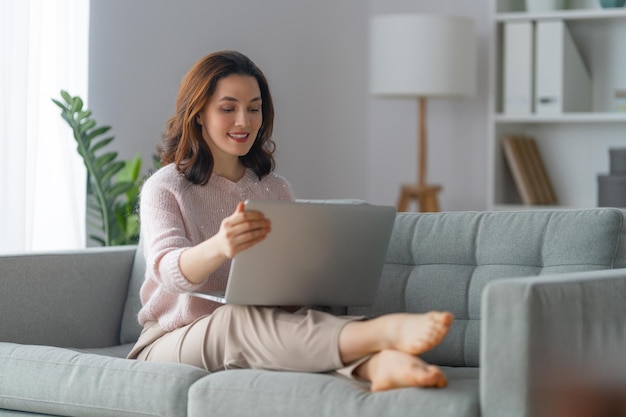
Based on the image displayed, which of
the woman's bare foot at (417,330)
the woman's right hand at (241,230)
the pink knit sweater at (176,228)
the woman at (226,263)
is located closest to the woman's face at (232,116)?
the woman at (226,263)

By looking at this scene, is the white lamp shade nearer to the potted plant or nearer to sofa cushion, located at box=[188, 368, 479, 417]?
the potted plant

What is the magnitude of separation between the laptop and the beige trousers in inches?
1.8

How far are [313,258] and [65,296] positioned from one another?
2.97ft

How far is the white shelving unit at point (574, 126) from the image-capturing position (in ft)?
15.2

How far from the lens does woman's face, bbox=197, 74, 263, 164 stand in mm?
2426

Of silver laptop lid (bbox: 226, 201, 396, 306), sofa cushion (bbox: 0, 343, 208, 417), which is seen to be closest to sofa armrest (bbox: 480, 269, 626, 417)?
silver laptop lid (bbox: 226, 201, 396, 306)

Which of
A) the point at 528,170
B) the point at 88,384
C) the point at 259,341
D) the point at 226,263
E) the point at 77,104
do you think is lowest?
the point at 88,384

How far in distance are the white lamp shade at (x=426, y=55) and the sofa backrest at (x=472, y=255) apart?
2.03m

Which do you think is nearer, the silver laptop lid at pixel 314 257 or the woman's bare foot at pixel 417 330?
the woman's bare foot at pixel 417 330

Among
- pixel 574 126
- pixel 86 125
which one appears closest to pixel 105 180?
pixel 86 125

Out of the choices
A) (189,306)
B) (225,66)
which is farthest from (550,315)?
(225,66)

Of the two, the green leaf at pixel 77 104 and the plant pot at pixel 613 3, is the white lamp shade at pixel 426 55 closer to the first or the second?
the plant pot at pixel 613 3

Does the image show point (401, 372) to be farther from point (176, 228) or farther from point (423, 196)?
point (423, 196)

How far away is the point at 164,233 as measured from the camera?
2305 millimetres
